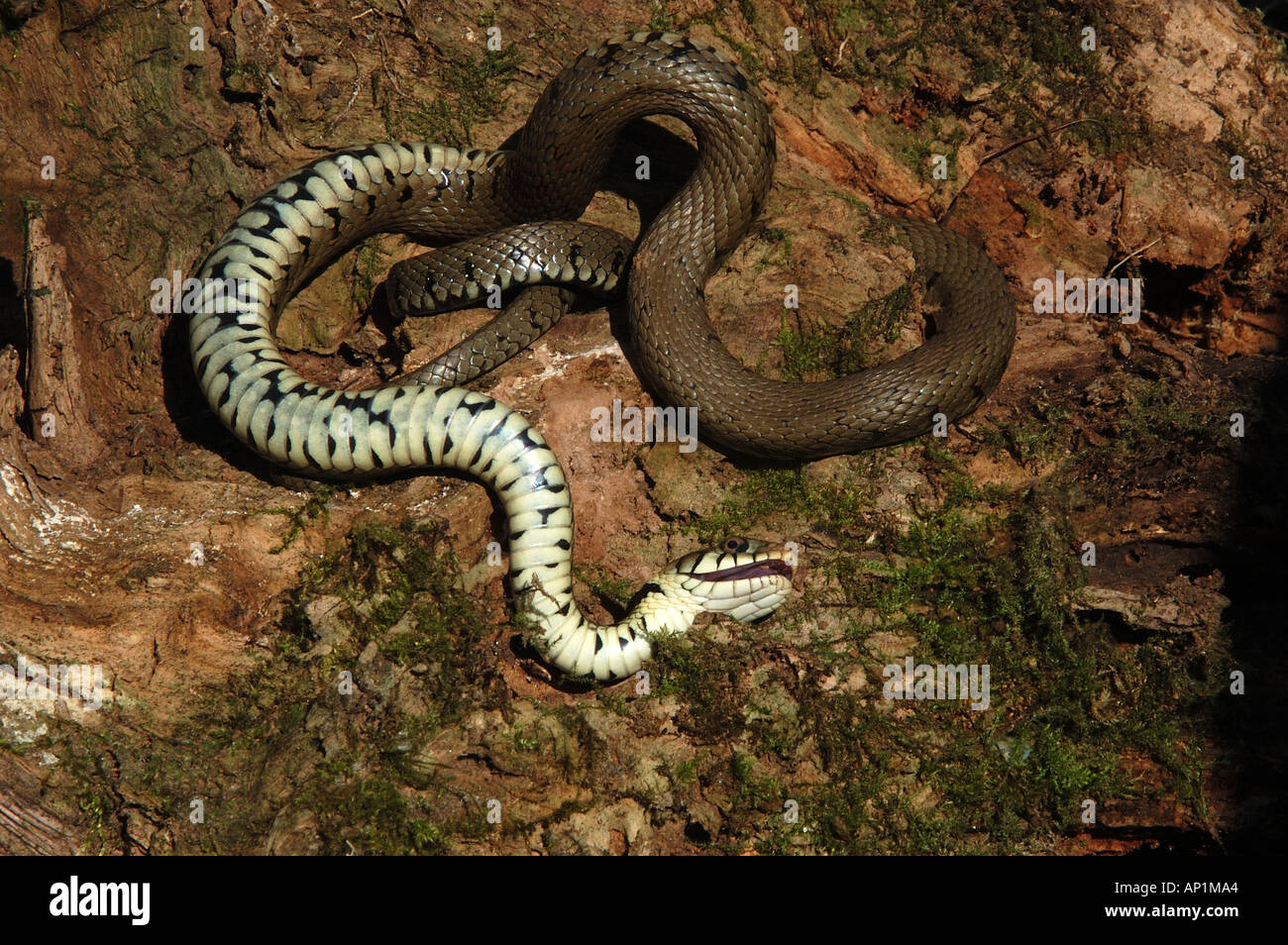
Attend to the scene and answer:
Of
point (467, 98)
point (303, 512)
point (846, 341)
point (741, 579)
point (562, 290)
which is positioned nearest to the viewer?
point (741, 579)

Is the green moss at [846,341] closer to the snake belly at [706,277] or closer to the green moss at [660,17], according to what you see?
the snake belly at [706,277]

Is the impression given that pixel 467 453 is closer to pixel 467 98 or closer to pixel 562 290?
pixel 562 290

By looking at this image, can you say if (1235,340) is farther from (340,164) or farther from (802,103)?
(340,164)

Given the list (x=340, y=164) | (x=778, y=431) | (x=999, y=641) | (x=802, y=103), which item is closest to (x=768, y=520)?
(x=778, y=431)

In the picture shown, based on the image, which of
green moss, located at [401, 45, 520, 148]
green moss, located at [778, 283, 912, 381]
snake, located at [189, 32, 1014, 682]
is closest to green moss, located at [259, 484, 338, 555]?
snake, located at [189, 32, 1014, 682]

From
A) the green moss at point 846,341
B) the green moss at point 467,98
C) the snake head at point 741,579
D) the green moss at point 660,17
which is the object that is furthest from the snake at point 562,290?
the green moss at point 660,17

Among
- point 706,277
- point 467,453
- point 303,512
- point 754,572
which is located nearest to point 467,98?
point 706,277
